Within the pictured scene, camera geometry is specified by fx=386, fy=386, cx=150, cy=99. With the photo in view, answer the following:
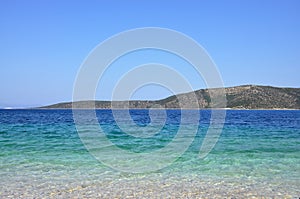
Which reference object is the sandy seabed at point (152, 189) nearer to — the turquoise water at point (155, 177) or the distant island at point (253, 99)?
the turquoise water at point (155, 177)

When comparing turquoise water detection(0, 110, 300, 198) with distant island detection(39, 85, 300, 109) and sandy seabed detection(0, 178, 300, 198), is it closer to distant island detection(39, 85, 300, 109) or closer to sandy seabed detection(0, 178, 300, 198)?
sandy seabed detection(0, 178, 300, 198)

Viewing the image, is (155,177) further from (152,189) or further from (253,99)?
(253,99)

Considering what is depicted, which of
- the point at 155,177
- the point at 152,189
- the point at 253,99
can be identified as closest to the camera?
the point at 152,189

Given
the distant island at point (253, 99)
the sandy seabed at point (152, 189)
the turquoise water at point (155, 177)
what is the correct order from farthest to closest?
the distant island at point (253, 99), the turquoise water at point (155, 177), the sandy seabed at point (152, 189)

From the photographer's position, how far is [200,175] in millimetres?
13742

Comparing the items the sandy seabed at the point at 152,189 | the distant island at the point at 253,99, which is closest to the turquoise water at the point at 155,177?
the sandy seabed at the point at 152,189

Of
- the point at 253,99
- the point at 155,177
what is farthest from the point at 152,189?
the point at 253,99

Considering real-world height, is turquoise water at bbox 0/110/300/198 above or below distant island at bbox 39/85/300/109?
below

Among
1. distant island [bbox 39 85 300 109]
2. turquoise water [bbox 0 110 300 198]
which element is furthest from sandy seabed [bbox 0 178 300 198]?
distant island [bbox 39 85 300 109]

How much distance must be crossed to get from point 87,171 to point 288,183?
7.07 m

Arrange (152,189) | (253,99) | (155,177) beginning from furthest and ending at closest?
(253,99), (155,177), (152,189)

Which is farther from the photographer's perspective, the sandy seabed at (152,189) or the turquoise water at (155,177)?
the turquoise water at (155,177)

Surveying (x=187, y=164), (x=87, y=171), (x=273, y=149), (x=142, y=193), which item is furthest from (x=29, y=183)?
(x=273, y=149)

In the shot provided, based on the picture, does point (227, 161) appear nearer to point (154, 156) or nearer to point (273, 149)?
point (154, 156)
